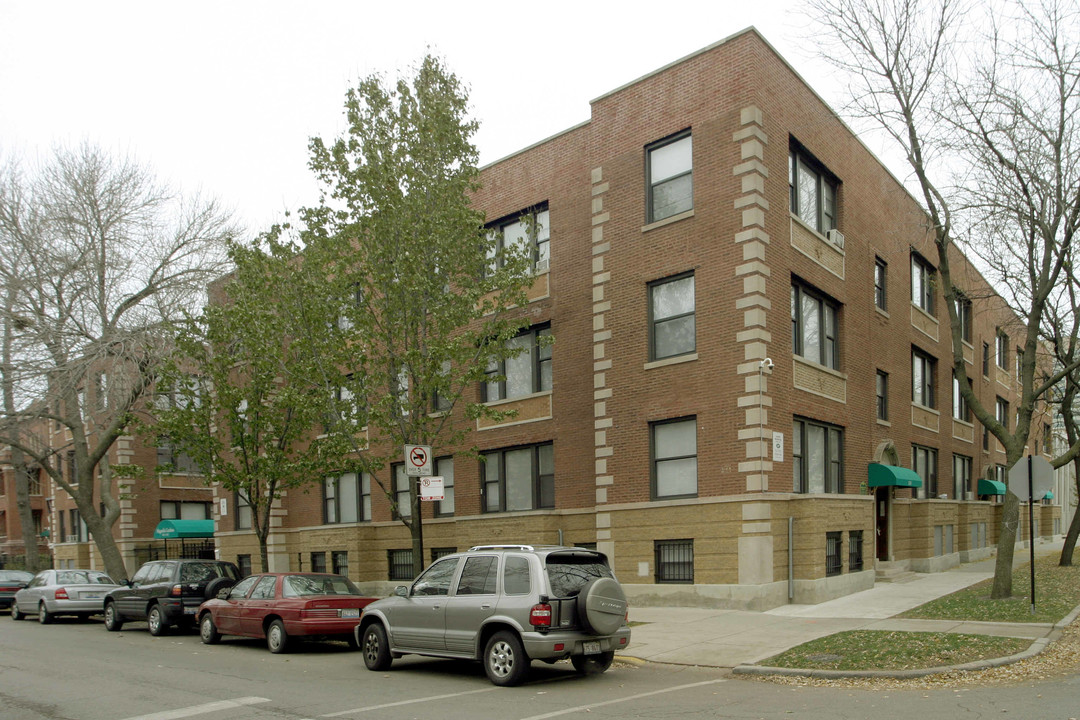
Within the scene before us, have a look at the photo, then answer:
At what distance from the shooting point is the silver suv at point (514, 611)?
1102cm

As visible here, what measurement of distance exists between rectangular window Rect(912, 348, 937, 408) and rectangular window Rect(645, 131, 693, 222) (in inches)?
475

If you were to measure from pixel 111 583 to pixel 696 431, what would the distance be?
16699mm

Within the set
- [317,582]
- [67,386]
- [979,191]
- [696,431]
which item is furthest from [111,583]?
[979,191]

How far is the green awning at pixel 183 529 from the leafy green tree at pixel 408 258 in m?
22.1

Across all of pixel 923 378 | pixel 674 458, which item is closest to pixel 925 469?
pixel 923 378

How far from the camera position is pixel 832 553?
A: 65.3ft

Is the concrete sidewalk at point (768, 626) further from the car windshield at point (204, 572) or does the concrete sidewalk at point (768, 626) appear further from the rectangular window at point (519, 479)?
the car windshield at point (204, 572)

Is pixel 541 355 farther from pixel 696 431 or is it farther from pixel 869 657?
pixel 869 657

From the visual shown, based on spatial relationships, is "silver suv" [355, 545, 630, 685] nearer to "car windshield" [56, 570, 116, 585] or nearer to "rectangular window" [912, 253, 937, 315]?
"car windshield" [56, 570, 116, 585]

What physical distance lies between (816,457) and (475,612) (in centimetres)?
1159

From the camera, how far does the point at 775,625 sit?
51.6 feet

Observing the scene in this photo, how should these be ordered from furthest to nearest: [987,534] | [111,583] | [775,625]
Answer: [987,534] → [111,583] → [775,625]

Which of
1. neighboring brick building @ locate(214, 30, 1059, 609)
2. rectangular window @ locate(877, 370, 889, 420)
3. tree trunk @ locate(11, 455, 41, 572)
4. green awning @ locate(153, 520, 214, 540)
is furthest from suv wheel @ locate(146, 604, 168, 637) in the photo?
tree trunk @ locate(11, 455, 41, 572)

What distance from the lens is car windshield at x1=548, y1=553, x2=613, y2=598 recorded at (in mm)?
11281
